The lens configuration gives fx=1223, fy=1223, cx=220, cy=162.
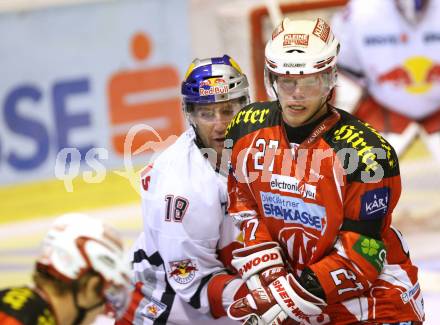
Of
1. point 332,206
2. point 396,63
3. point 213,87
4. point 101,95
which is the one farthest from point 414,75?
point 332,206

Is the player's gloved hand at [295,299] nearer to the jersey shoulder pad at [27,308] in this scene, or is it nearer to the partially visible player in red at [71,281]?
the partially visible player in red at [71,281]

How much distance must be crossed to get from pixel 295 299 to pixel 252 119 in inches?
23.5

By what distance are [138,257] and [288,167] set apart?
2.77ft

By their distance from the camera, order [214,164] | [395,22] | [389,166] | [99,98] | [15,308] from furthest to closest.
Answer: [99,98], [395,22], [214,164], [389,166], [15,308]

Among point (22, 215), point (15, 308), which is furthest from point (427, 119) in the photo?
point (15, 308)

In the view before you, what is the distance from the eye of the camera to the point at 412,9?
673 cm

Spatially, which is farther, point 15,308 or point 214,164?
point 214,164

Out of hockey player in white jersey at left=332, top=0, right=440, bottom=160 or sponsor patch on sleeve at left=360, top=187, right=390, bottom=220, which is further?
hockey player in white jersey at left=332, top=0, right=440, bottom=160

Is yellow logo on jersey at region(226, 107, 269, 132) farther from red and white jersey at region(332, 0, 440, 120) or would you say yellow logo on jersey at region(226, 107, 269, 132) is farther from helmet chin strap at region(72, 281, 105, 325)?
red and white jersey at region(332, 0, 440, 120)

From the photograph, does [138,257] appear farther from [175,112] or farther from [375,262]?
[175,112]

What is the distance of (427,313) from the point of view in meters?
5.26

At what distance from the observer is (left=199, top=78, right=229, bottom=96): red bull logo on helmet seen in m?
4.02

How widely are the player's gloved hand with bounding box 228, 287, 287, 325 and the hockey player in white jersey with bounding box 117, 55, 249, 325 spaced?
139mm

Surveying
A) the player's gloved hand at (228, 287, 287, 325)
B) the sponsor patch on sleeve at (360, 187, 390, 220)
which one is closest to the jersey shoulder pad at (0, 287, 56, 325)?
the player's gloved hand at (228, 287, 287, 325)
